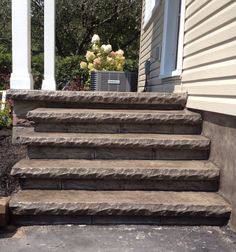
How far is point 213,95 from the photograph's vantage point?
3.18 m

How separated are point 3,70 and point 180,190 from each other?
35.4ft

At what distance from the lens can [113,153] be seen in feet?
10.8

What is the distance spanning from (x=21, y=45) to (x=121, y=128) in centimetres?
157

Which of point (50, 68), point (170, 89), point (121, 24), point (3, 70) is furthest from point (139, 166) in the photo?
point (121, 24)

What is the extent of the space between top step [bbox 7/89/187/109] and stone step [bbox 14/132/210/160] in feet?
1.82

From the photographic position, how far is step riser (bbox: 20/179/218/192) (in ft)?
9.97

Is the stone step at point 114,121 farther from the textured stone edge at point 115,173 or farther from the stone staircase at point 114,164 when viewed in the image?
the textured stone edge at point 115,173

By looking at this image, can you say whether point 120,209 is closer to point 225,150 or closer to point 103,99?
point 225,150

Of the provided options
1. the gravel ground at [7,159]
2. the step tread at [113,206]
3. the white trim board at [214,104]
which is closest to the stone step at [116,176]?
the step tread at [113,206]

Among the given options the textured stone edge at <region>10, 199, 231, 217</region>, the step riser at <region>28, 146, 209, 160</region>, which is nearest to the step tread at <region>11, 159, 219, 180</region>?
the step riser at <region>28, 146, 209, 160</region>

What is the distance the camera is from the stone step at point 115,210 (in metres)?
2.74

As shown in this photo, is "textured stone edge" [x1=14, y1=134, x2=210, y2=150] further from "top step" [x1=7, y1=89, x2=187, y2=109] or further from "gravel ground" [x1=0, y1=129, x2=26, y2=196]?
"top step" [x1=7, y1=89, x2=187, y2=109]

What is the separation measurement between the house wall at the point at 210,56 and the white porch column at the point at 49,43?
1.73 meters

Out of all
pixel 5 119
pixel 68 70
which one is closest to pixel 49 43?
pixel 5 119
